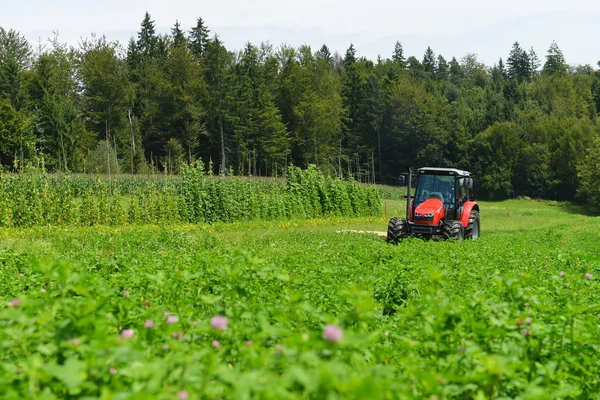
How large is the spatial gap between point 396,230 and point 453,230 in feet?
5.12

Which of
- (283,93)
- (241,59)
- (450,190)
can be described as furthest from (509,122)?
(450,190)

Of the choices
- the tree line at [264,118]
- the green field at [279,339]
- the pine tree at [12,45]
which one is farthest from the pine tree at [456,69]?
the green field at [279,339]

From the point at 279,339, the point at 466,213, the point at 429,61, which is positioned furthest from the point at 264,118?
the point at 429,61

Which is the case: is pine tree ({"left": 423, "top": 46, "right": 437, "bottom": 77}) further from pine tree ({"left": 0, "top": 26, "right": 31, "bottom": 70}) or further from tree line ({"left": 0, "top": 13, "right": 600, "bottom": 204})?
pine tree ({"left": 0, "top": 26, "right": 31, "bottom": 70})

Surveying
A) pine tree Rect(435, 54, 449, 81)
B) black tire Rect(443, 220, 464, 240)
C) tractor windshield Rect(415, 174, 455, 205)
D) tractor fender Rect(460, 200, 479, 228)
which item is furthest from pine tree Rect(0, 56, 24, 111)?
pine tree Rect(435, 54, 449, 81)

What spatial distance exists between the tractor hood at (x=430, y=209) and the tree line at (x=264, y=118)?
27.7m

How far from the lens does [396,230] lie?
17281 millimetres

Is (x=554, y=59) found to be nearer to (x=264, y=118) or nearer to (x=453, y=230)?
(x=264, y=118)

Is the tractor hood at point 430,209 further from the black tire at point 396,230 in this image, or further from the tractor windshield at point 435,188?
the black tire at point 396,230

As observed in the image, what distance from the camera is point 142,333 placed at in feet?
11.4

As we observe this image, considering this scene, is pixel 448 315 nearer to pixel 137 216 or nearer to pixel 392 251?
pixel 392 251

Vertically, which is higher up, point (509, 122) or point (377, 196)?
point (509, 122)

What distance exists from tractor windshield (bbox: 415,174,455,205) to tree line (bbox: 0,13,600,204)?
27310 mm

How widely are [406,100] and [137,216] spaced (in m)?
56.1
